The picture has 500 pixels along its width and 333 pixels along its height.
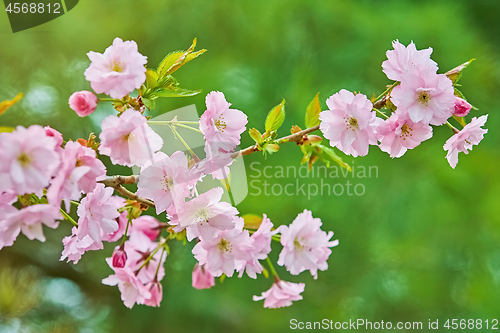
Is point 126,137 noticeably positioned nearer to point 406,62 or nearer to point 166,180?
point 166,180

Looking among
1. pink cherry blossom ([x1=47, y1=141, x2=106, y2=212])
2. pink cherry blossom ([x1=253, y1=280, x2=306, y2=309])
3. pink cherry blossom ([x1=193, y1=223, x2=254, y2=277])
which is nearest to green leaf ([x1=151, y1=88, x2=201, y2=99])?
pink cherry blossom ([x1=47, y1=141, x2=106, y2=212])

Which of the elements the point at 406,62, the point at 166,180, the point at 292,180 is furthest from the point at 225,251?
the point at 292,180

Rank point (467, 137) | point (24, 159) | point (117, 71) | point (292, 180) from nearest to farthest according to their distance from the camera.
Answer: point (24, 159)
point (117, 71)
point (467, 137)
point (292, 180)

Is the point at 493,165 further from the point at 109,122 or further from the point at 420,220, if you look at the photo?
the point at 109,122

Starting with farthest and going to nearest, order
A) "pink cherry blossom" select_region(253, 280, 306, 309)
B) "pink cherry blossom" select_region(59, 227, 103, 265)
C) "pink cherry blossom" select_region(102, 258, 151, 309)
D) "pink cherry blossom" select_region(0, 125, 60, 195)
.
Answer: "pink cherry blossom" select_region(253, 280, 306, 309), "pink cherry blossom" select_region(102, 258, 151, 309), "pink cherry blossom" select_region(59, 227, 103, 265), "pink cherry blossom" select_region(0, 125, 60, 195)

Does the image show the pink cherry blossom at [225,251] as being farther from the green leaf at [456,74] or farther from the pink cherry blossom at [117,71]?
the green leaf at [456,74]

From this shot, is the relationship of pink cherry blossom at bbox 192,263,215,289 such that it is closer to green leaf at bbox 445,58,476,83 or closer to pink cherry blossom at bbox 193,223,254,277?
pink cherry blossom at bbox 193,223,254,277

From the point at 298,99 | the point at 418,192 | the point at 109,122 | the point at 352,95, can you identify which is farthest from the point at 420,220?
the point at 109,122
